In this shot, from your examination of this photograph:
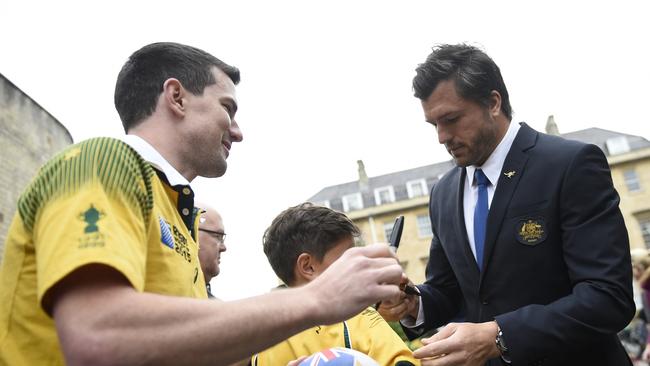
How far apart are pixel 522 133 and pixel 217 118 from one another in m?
1.69

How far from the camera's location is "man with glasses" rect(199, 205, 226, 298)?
4.87m

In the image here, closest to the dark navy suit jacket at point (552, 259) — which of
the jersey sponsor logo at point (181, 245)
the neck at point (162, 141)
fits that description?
the jersey sponsor logo at point (181, 245)

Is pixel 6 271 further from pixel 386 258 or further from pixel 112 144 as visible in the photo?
pixel 386 258

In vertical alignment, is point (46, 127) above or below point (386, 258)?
above

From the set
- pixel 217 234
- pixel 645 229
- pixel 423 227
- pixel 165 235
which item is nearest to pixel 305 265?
pixel 165 235

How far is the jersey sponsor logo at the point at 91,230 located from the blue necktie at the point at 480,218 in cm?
208

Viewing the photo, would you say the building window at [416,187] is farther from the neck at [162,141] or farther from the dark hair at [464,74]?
the neck at [162,141]

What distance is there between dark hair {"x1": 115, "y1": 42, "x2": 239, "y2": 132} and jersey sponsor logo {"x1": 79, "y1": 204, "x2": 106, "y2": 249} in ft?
3.42

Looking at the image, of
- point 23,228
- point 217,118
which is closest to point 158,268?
point 23,228

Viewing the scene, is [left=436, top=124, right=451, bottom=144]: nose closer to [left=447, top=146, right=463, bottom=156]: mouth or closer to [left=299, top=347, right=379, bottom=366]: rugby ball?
[left=447, top=146, right=463, bottom=156]: mouth

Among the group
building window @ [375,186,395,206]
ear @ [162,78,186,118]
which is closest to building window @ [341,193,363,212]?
building window @ [375,186,395,206]

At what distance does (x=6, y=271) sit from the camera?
4.91ft

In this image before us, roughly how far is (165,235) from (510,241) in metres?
1.75

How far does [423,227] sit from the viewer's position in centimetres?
3809
